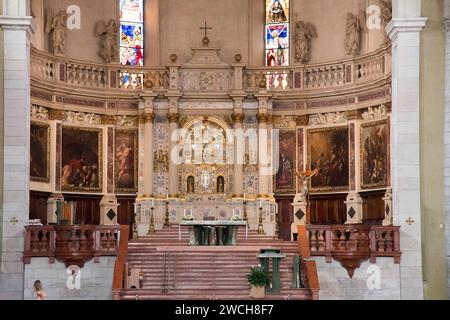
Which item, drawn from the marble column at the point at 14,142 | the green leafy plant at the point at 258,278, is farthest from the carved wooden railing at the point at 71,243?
the green leafy plant at the point at 258,278

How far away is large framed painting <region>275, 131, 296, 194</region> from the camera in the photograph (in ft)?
115

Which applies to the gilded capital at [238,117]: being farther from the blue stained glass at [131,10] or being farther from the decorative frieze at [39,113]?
the decorative frieze at [39,113]

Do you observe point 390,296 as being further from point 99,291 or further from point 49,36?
point 49,36

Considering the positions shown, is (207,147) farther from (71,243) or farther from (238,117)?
(71,243)

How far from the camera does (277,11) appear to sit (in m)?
36.3

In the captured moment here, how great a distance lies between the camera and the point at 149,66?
116 feet

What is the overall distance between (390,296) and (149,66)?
13.7m

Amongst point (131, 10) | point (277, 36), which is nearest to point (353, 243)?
point (277, 36)

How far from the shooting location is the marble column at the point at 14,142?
24922mm

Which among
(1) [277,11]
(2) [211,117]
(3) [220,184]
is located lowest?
(3) [220,184]

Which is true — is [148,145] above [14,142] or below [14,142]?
above

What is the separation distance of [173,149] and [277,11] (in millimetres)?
6162

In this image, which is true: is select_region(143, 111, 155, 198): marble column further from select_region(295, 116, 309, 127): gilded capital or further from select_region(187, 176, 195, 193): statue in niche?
select_region(295, 116, 309, 127): gilded capital

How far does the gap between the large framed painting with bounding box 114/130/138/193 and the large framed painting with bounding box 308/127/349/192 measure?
19.2 ft
